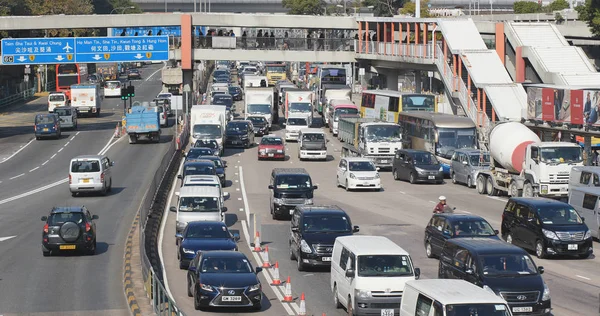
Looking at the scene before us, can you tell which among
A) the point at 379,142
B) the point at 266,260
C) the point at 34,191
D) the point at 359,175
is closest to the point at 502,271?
the point at 266,260

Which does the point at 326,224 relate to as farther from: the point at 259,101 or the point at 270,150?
the point at 259,101

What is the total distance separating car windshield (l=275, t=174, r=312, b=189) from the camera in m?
40.9

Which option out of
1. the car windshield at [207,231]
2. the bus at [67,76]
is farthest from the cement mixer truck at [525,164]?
the bus at [67,76]

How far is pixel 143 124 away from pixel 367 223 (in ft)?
118

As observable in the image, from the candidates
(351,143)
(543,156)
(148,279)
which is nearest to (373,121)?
(351,143)

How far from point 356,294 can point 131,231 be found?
15.7m

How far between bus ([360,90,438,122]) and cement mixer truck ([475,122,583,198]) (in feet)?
59.1

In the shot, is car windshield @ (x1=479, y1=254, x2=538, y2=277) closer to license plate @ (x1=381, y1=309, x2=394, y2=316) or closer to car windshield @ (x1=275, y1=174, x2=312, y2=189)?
license plate @ (x1=381, y1=309, x2=394, y2=316)

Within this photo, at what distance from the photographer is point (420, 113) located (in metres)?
60.5

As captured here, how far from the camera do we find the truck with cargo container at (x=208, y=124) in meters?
64.2

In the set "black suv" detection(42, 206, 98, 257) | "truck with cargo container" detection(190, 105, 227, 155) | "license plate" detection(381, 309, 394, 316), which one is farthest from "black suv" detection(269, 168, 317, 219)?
"truck with cargo container" detection(190, 105, 227, 155)

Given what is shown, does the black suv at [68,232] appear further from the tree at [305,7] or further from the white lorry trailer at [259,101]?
the tree at [305,7]

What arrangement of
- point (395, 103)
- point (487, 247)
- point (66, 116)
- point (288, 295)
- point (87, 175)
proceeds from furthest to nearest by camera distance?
point (66, 116), point (395, 103), point (87, 175), point (288, 295), point (487, 247)

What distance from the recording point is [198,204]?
35562 mm
